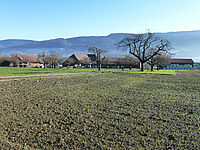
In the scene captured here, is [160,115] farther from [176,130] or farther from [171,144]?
[171,144]

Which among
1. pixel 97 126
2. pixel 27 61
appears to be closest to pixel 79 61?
pixel 27 61

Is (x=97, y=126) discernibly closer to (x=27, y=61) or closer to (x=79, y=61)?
(x=79, y=61)

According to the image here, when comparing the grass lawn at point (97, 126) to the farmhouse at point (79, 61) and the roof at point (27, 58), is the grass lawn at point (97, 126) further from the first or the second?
the roof at point (27, 58)

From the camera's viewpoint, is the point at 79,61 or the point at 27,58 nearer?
the point at 79,61

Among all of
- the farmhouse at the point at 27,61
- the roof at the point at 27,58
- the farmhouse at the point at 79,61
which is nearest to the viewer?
the farmhouse at the point at 79,61

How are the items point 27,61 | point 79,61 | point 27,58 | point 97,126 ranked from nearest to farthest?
point 97,126, point 79,61, point 27,61, point 27,58

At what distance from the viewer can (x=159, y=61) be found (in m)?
58.5

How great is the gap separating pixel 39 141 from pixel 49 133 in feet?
1.96

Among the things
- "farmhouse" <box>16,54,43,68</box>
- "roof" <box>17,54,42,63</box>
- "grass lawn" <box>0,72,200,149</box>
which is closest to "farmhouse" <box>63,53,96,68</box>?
"farmhouse" <box>16,54,43,68</box>

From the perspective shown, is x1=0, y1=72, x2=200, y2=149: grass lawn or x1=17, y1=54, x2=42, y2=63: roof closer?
x1=0, y1=72, x2=200, y2=149: grass lawn

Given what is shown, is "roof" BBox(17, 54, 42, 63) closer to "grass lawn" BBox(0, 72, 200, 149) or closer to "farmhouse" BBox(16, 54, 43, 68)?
"farmhouse" BBox(16, 54, 43, 68)

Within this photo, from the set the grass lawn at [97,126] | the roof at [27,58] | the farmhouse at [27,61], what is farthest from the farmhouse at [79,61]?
the grass lawn at [97,126]

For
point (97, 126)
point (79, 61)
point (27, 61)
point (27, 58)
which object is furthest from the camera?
point (27, 58)

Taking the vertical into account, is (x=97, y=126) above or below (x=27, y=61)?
below
